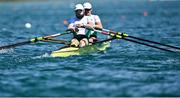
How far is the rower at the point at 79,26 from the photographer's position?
19797mm

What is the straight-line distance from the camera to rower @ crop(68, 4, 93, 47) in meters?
Answer: 19.8

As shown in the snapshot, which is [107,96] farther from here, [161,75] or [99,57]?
[99,57]

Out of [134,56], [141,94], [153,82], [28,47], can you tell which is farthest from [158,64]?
[28,47]

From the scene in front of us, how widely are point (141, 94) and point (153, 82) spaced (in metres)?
1.61

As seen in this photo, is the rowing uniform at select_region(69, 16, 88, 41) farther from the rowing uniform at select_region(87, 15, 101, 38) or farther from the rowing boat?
the rowing boat

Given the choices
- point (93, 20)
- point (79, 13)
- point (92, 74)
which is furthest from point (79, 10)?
point (92, 74)

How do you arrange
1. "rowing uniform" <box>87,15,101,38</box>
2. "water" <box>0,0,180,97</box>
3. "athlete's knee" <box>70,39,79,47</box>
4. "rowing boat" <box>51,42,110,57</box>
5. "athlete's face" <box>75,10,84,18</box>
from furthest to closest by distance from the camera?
"rowing uniform" <box>87,15,101,38</box>
"athlete's face" <box>75,10,84,18</box>
"athlete's knee" <box>70,39,79,47</box>
"rowing boat" <box>51,42,110,57</box>
"water" <box>0,0,180,97</box>

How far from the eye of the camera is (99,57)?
19.4 metres

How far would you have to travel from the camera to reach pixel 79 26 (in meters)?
19.7

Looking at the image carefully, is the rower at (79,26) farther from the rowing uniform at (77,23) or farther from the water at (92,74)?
the water at (92,74)

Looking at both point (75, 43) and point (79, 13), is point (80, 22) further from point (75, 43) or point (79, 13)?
point (75, 43)

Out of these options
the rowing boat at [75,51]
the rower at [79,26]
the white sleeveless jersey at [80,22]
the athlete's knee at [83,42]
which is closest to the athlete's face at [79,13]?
the rower at [79,26]

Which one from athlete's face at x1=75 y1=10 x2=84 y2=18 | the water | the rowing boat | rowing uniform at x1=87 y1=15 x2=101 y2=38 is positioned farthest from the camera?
rowing uniform at x1=87 y1=15 x2=101 y2=38

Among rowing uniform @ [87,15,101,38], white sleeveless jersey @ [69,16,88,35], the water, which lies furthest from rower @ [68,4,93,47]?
the water
